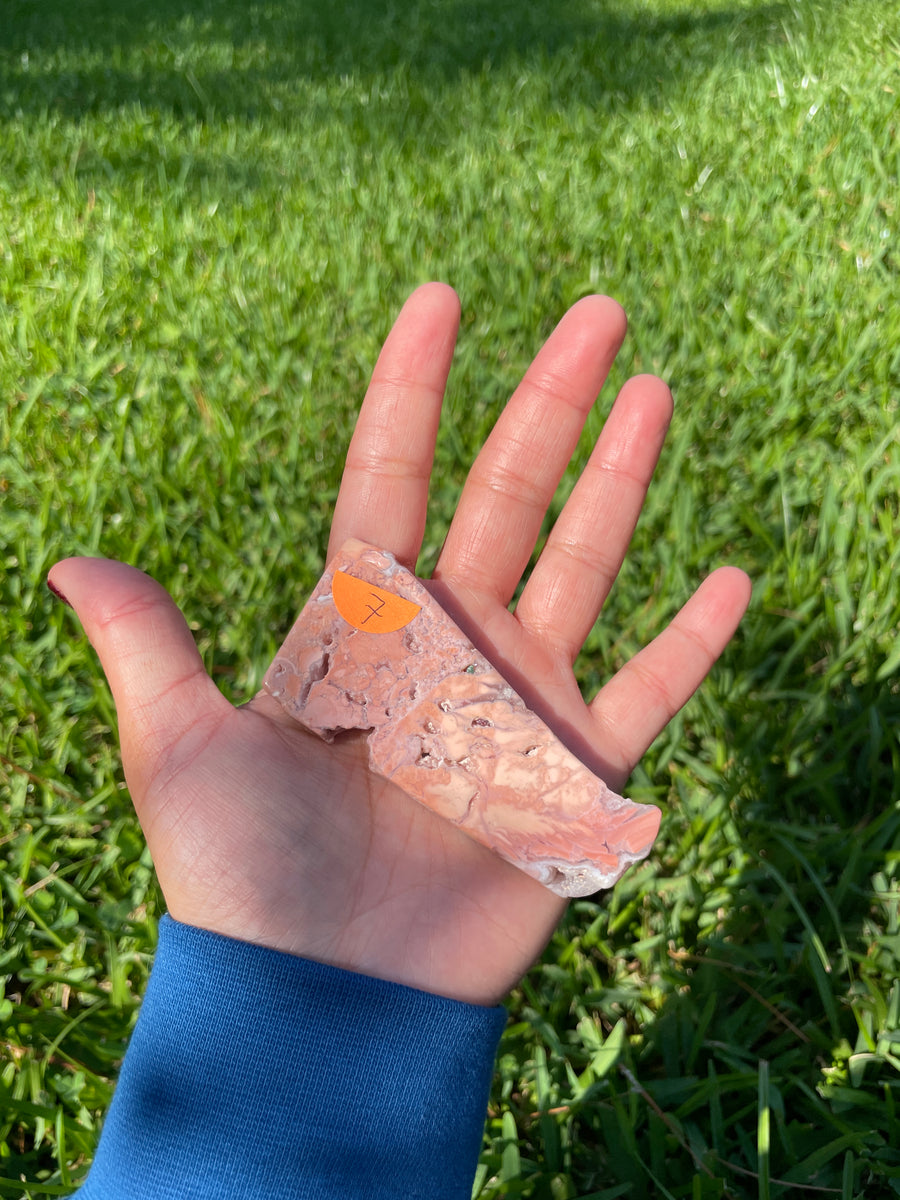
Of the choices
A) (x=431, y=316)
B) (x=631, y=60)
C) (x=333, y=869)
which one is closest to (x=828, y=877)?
(x=333, y=869)

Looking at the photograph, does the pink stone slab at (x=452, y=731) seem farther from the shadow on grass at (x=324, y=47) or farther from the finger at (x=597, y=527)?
the shadow on grass at (x=324, y=47)

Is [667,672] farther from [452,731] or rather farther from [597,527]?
[452,731]

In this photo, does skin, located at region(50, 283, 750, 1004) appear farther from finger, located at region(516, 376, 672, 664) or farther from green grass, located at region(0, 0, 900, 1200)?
green grass, located at region(0, 0, 900, 1200)

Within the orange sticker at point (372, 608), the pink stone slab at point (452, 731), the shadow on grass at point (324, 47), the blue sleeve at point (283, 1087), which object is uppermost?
the shadow on grass at point (324, 47)

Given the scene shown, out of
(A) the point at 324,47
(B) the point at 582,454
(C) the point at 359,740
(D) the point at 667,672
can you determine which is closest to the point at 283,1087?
(C) the point at 359,740

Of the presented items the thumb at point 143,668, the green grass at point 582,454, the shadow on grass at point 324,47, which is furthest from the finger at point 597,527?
the shadow on grass at point 324,47
